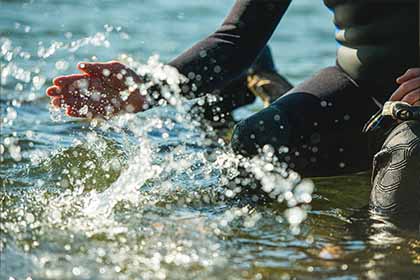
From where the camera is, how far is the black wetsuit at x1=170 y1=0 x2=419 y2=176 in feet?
10.5

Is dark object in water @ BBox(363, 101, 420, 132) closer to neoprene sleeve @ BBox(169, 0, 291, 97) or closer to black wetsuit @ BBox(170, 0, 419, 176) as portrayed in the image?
black wetsuit @ BBox(170, 0, 419, 176)

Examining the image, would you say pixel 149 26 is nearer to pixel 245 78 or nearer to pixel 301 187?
pixel 245 78

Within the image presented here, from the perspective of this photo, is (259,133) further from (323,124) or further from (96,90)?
(96,90)

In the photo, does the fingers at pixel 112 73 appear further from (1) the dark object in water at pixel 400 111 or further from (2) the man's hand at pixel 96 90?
(1) the dark object in water at pixel 400 111

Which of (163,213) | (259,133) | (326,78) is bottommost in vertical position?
(163,213)

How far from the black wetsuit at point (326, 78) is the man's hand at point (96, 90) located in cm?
29

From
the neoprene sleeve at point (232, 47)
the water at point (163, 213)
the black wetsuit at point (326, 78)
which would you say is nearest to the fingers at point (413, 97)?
the black wetsuit at point (326, 78)

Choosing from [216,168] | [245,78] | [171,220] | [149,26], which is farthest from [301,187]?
[149,26]

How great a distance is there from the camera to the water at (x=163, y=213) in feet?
8.36

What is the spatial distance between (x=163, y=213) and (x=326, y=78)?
943mm

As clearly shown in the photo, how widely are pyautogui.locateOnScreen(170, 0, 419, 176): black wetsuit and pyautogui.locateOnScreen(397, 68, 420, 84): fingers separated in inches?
9.8

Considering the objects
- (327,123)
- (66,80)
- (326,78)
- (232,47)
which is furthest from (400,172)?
(66,80)

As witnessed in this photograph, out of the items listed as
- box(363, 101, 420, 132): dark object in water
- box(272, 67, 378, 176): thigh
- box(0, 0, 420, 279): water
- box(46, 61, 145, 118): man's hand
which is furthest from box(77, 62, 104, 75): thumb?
box(363, 101, 420, 132): dark object in water

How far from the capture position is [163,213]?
→ 297 centimetres
